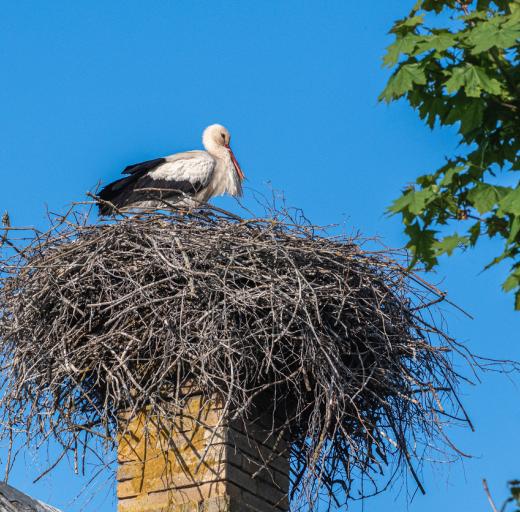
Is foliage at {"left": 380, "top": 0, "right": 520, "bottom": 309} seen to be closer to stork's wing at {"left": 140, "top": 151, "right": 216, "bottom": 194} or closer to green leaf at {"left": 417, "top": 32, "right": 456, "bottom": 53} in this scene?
green leaf at {"left": 417, "top": 32, "right": 456, "bottom": 53}

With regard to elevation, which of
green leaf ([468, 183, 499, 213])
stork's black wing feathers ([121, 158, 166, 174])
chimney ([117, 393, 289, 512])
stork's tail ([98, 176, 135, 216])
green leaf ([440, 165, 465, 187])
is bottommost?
chimney ([117, 393, 289, 512])

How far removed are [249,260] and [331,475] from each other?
1.52m

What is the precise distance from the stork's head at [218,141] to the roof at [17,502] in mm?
5178

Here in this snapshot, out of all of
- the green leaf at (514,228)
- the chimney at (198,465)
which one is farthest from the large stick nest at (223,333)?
the green leaf at (514,228)

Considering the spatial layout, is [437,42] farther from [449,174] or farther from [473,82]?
[449,174]

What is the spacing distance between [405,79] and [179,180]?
592 centimetres

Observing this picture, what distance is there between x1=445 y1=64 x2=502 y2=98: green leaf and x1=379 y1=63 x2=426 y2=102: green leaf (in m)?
0.18

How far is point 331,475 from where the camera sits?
7742 mm

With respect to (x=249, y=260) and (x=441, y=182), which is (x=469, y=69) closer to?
(x=441, y=182)

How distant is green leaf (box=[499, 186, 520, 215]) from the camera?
4535mm

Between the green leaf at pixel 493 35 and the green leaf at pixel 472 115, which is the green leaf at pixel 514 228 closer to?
the green leaf at pixel 472 115

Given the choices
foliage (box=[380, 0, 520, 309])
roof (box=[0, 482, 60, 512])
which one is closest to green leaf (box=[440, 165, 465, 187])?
foliage (box=[380, 0, 520, 309])

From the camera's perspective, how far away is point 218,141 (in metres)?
12.1

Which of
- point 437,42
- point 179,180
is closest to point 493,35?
point 437,42
